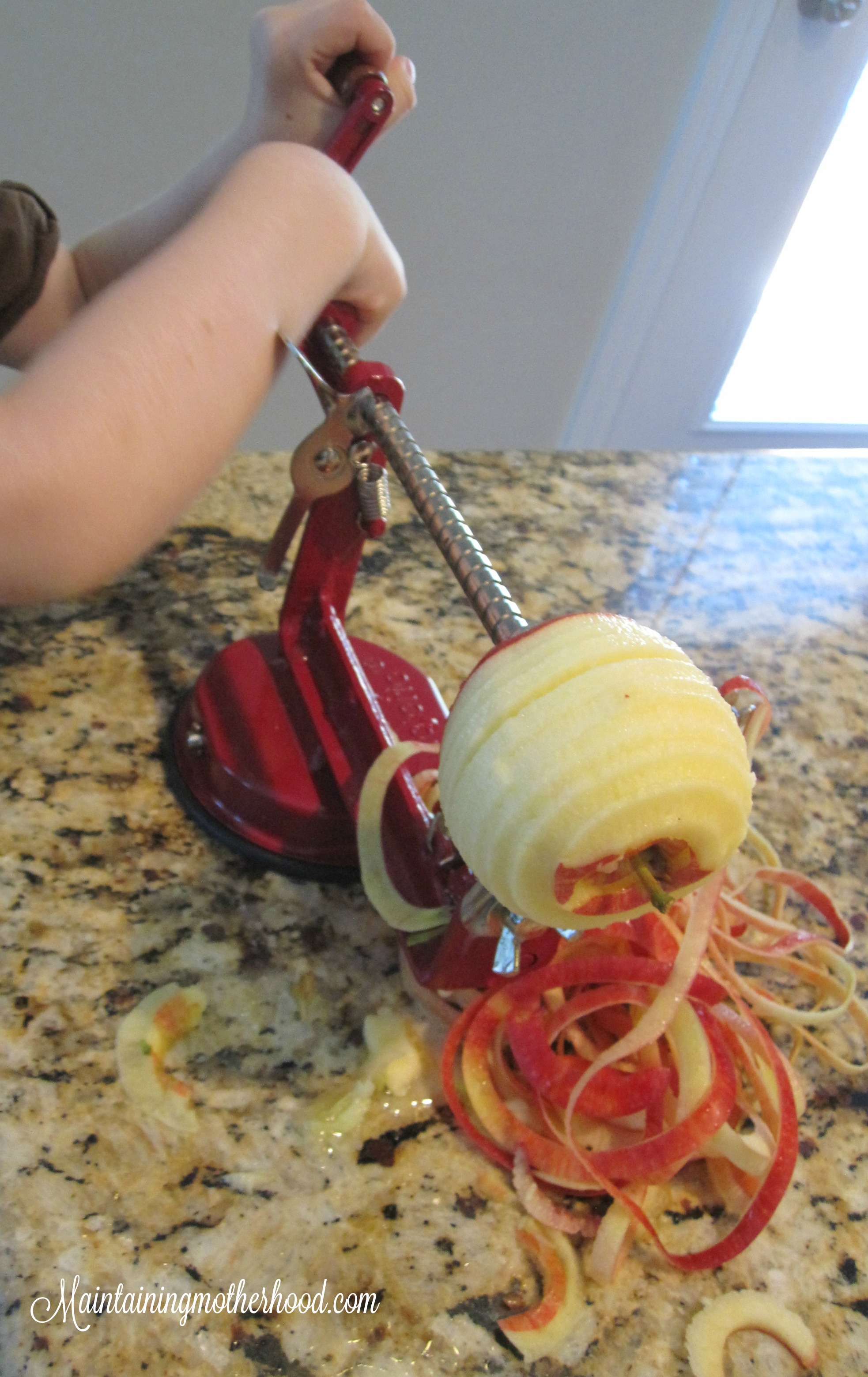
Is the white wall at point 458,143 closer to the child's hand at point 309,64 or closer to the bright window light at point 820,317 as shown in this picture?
the bright window light at point 820,317

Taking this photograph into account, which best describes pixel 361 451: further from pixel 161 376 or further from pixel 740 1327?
pixel 740 1327

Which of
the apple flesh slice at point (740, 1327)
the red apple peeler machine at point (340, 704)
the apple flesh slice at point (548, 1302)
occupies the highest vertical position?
the red apple peeler machine at point (340, 704)

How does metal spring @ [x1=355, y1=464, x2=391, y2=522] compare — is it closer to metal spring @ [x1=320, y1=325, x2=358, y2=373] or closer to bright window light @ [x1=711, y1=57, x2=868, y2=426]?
metal spring @ [x1=320, y1=325, x2=358, y2=373]

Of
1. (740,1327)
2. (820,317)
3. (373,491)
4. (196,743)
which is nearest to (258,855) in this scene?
(196,743)

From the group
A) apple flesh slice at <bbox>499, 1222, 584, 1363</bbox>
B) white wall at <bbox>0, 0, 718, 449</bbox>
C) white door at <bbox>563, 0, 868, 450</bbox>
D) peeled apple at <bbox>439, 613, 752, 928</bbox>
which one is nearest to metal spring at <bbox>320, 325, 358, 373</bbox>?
peeled apple at <bbox>439, 613, 752, 928</bbox>

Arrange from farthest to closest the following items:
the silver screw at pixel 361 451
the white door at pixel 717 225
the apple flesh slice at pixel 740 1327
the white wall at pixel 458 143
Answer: the white door at pixel 717 225
the white wall at pixel 458 143
the silver screw at pixel 361 451
the apple flesh slice at pixel 740 1327

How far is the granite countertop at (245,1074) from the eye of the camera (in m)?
0.42

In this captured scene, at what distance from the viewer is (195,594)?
780 mm

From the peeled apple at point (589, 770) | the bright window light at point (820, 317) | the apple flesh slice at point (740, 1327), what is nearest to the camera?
the peeled apple at point (589, 770)

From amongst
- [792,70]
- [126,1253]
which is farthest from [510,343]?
[126,1253]

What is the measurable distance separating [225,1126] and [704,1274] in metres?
0.25

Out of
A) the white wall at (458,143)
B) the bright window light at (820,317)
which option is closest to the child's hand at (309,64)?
the white wall at (458,143)

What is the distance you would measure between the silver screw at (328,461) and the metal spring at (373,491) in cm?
1

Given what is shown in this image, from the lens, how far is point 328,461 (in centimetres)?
55
